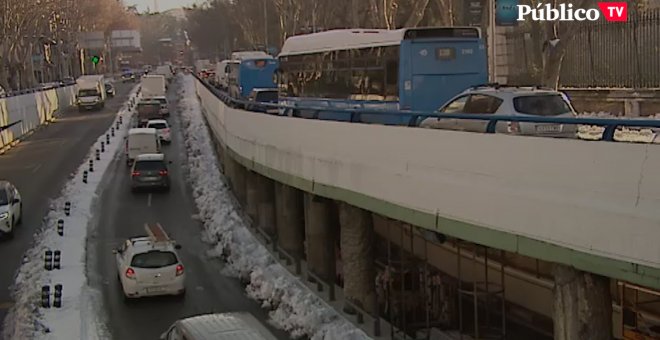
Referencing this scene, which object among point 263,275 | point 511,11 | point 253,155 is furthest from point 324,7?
point 263,275

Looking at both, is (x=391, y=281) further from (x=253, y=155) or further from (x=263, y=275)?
(x=253, y=155)

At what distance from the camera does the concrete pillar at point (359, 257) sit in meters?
18.4

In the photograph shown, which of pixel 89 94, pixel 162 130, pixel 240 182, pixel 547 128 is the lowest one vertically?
pixel 240 182

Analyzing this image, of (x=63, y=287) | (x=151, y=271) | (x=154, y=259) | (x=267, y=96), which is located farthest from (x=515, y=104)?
(x=267, y=96)

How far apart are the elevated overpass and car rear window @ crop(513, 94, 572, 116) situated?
8.21ft

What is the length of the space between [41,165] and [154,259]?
24639mm

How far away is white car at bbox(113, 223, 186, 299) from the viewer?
2056 centimetres

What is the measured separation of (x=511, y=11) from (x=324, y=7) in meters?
37.4

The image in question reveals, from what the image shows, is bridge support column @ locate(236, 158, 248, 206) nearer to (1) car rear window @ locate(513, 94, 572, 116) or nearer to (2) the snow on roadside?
(2) the snow on roadside

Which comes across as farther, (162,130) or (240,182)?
(162,130)

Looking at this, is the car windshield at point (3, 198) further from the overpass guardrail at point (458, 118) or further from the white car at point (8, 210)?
the overpass guardrail at point (458, 118)

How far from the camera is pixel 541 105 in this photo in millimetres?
15828

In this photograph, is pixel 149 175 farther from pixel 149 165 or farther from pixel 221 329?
pixel 221 329

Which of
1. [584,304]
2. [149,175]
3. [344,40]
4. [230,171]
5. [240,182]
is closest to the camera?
[584,304]
